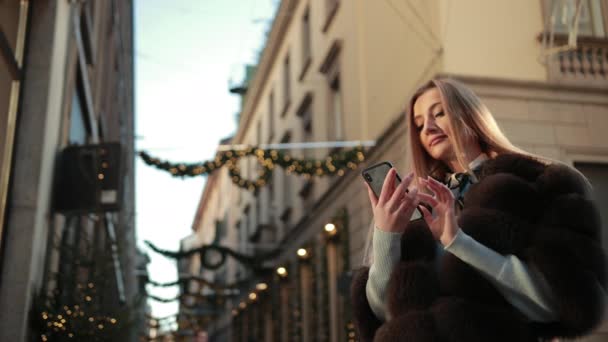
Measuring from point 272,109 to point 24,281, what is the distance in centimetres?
1842

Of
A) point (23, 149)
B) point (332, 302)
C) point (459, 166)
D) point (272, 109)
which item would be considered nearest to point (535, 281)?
point (459, 166)

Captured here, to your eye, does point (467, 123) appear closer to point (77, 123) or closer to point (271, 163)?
point (77, 123)

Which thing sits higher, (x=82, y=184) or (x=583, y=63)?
(x=583, y=63)

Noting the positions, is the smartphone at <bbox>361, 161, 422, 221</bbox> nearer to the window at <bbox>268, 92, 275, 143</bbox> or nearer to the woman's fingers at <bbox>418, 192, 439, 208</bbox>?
the woman's fingers at <bbox>418, 192, 439, 208</bbox>

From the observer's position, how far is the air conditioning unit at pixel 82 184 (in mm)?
7320

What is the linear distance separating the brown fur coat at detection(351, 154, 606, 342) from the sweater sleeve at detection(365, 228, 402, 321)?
0.13 feet

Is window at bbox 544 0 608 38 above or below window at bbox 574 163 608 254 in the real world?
above

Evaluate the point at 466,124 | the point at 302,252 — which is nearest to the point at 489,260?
the point at 466,124

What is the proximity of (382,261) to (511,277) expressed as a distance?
1.25 ft

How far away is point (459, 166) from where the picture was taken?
8.41 feet

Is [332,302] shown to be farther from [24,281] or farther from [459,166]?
[459,166]

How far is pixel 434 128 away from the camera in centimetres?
257

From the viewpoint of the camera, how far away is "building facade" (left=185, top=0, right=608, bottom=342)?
9.93 m

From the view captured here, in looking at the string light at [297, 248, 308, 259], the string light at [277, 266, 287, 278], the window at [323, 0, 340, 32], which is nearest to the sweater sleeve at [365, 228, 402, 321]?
the window at [323, 0, 340, 32]
